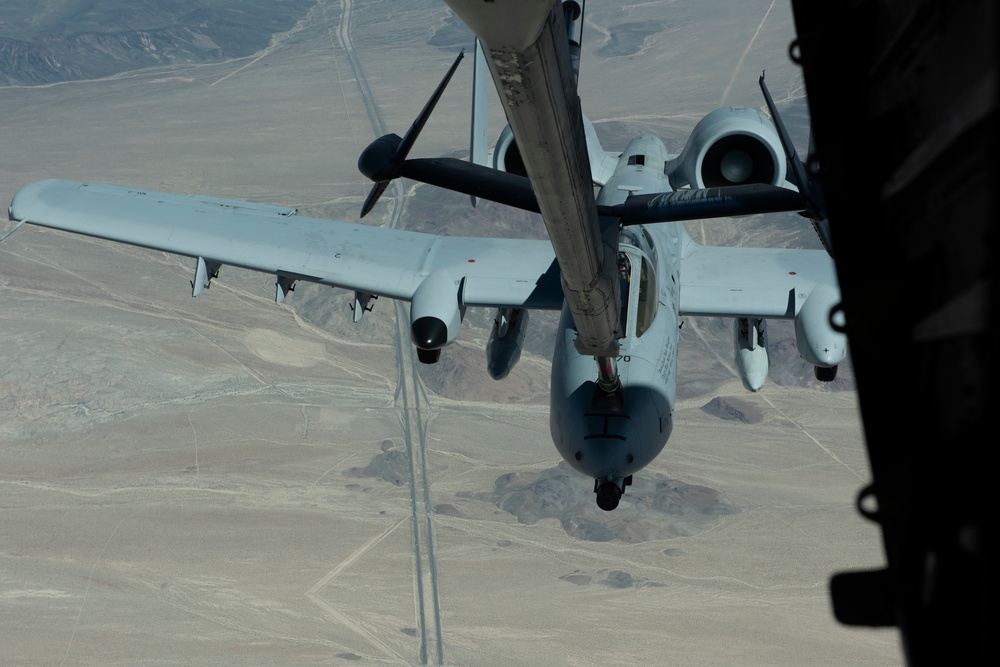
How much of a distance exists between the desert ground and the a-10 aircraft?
23.4 m

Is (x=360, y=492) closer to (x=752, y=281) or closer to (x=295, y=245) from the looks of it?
(x=295, y=245)

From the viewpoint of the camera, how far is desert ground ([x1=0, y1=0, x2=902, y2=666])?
46.4m

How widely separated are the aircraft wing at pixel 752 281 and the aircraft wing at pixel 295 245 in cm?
336

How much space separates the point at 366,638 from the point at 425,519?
436 inches

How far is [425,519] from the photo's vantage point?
56.6 m

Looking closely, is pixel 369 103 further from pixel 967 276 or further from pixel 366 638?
pixel 967 276

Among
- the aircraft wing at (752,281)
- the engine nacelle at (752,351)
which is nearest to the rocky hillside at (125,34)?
the aircraft wing at (752,281)

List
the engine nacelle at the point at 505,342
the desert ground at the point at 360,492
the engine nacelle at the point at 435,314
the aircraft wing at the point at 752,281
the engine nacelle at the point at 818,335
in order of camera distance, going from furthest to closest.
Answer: the desert ground at the point at 360,492 → the engine nacelle at the point at 505,342 → the aircraft wing at the point at 752,281 → the engine nacelle at the point at 818,335 → the engine nacelle at the point at 435,314

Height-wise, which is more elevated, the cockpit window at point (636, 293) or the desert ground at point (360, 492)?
the desert ground at point (360, 492)

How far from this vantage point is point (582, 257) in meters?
10.5

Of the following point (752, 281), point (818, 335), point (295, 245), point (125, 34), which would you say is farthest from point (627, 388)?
point (125, 34)

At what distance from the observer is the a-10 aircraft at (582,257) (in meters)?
11.1

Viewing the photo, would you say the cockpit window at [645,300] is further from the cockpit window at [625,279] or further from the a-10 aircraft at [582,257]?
the cockpit window at [625,279]

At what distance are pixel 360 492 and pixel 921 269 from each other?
56.8 m
